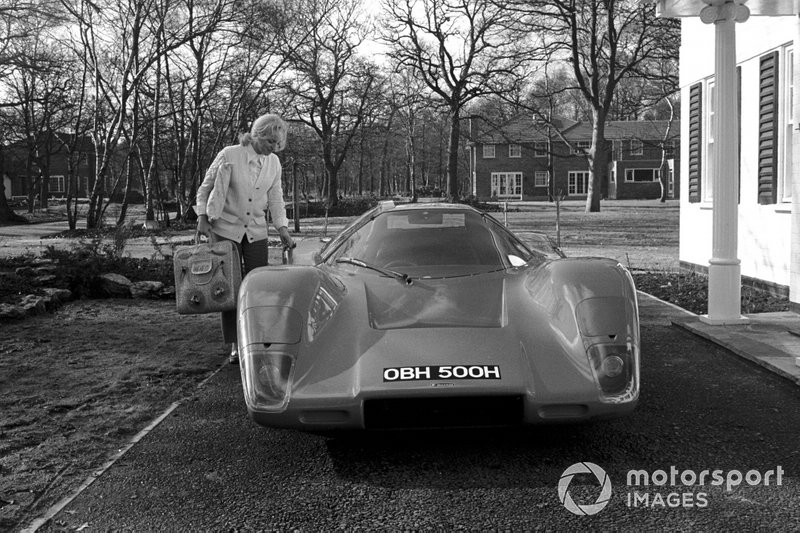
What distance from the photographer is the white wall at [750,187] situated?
927 cm

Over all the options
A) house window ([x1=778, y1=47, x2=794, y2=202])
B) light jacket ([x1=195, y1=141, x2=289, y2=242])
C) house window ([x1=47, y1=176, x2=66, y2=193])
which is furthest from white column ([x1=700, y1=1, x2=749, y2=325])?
house window ([x1=47, y1=176, x2=66, y2=193])

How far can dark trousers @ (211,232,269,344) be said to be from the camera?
6.04 m

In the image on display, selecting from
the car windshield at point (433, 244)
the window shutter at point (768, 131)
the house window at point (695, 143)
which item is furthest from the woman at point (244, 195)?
the house window at point (695, 143)

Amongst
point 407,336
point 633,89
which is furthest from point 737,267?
point 633,89

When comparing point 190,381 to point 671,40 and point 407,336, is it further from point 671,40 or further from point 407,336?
point 671,40

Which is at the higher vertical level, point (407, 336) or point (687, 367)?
point (407, 336)

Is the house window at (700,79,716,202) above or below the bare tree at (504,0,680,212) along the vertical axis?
below

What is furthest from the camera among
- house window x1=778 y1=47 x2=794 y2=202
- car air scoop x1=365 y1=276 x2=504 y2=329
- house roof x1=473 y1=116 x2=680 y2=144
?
house roof x1=473 y1=116 x2=680 y2=144

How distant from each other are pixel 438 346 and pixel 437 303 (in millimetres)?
531

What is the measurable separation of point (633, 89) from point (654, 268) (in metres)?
56.5

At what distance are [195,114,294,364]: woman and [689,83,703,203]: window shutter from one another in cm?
814

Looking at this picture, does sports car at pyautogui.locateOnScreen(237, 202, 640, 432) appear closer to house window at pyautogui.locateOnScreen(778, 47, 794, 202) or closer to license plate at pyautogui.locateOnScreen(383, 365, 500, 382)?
license plate at pyautogui.locateOnScreen(383, 365, 500, 382)

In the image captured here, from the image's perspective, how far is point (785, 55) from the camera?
930 cm

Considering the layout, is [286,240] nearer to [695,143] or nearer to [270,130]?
[270,130]
